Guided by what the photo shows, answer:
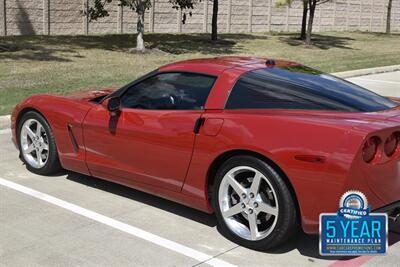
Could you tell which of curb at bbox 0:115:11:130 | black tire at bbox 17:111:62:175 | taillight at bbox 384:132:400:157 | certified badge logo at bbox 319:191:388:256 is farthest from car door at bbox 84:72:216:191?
curb at bbox 0:115:11:130

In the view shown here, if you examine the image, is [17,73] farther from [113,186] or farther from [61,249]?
[61,249]

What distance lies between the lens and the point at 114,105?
4930 millimetres

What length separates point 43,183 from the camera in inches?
222

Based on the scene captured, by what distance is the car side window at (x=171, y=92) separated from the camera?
4570 millimetres

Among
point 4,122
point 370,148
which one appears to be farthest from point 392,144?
point 4,122

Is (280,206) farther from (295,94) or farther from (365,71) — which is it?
(365,71)

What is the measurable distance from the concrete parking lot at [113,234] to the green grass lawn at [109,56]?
3997 millimetres

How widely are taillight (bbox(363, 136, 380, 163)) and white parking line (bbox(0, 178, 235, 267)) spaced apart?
1.20 m

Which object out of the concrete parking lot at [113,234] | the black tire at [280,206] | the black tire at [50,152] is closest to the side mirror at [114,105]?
the concrete parking lot at [113,234]

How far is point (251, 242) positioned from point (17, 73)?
10.4 meters

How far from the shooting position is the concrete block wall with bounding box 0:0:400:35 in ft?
73.4

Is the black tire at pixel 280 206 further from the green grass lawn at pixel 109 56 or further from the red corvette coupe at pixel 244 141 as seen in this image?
the green grass lawn at pixel 109 56

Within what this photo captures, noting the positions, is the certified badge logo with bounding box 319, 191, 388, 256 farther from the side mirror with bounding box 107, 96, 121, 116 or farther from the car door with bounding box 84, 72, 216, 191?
the side mirror with bounding box 107, 96, 121, 116

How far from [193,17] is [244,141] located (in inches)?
1036
